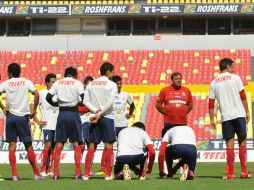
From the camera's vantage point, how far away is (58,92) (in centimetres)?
1287

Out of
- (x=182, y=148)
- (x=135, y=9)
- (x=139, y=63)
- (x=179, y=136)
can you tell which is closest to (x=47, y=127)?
(x=179, y=136)

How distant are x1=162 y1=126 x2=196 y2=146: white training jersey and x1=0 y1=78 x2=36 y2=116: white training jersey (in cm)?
240

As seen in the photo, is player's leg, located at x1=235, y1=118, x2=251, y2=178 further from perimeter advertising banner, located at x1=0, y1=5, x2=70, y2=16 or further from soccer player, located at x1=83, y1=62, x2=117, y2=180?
perimeter advertising banner, located at x1=0, y1=5, x2=70, y2=16

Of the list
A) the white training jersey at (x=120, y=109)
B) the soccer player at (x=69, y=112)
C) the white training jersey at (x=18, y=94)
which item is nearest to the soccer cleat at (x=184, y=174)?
the soccer player at (x=69, y=112)

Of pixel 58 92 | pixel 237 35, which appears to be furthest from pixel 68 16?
pixel 58 92

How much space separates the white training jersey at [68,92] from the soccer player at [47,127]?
163 cm

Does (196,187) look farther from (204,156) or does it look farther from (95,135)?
(204,156)

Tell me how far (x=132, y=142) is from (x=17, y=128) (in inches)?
76.7

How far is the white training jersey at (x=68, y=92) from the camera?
1280 centimetres

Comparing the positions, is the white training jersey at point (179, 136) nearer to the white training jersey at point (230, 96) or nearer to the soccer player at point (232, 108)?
the soccer player at point (232, 108)

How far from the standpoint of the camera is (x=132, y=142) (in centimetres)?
1256

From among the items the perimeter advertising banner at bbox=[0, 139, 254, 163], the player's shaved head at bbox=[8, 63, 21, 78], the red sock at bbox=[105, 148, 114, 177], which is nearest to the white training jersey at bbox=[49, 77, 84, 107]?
Result: the player's shaved head at bbox=[8, 63, 21, 78]

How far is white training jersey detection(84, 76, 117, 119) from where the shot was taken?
12672 millimetres

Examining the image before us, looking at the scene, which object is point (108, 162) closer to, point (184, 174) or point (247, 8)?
point (184, 174)
